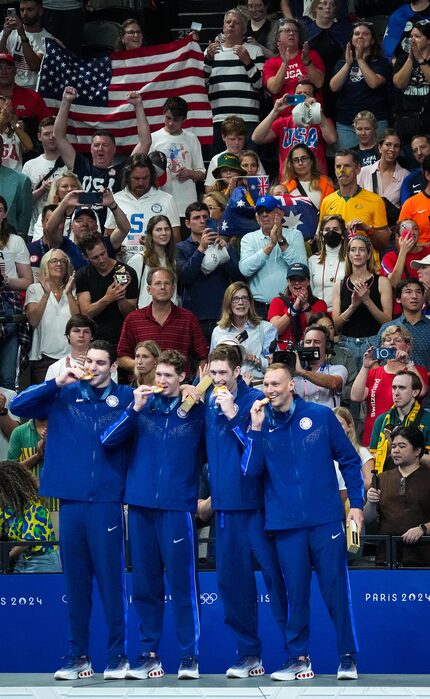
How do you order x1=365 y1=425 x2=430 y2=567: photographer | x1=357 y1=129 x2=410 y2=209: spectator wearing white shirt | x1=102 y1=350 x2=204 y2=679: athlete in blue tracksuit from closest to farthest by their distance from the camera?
x1=102 y1=350 x2=204 y2=679: athlete in blue tracksuit → x1=365 y1=425 x2=430 y2=567: photographer → x1=357 y1=129 x2=410 y2=209: spectator wearing white shirt

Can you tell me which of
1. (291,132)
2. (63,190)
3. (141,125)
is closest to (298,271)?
(63,190)

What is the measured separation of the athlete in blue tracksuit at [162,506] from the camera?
31.1 ft

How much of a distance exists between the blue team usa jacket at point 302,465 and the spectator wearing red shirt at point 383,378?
228 cm

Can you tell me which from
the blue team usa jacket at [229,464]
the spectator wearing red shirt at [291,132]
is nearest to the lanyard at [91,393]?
the blue team usa jacket at [229,464]

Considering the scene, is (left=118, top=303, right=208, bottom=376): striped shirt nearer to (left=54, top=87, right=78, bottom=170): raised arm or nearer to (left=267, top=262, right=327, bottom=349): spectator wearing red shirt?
(left=267, top=262, right=327, bottom=349): spectator wearing red shirt

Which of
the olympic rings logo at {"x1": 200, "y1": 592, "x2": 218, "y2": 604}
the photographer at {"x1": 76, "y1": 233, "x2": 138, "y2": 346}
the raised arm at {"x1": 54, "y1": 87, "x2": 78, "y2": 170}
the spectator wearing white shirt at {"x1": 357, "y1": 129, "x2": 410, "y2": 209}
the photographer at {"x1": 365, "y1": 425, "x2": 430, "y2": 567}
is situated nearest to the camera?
the photographer at {"x1": 365, "y1": 425, "x2": 430, "y2": 567}

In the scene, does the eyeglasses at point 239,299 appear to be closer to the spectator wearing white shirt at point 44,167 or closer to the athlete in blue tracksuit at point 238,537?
the athlete in blue tracksuit at point 238,537

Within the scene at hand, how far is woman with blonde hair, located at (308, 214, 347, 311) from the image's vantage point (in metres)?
13.0

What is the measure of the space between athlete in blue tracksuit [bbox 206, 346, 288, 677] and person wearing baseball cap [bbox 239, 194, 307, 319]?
349 cm

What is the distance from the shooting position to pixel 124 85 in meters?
16.1

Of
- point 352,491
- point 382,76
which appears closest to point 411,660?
point 352,491

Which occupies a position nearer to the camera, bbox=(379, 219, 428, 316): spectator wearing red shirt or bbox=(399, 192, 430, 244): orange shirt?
bbox=(379, 219, 428, 316): spectator wearing red shirt

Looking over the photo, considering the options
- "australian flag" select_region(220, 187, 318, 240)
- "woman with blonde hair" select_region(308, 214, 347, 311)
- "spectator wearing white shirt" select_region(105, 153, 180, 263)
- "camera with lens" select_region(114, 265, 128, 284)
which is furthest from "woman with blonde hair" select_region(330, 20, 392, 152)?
"camera with lens" select_region(114, 265, 128, 284)

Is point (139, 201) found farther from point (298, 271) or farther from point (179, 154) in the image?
point (298, 271)
